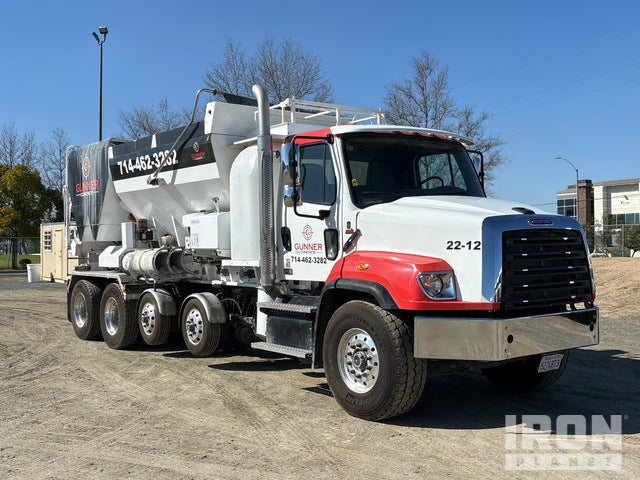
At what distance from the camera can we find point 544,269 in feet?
20.3

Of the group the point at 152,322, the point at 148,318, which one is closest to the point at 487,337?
the point at 152,322

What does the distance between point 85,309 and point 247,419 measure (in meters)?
6.48

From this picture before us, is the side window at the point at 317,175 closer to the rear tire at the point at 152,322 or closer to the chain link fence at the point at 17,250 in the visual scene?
the rear tire at the point at 152,322

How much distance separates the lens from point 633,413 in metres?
6.63

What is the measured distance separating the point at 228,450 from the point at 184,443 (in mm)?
454

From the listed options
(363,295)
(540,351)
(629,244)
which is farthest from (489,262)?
(629,244)

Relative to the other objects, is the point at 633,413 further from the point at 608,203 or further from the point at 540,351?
the point at 608,203

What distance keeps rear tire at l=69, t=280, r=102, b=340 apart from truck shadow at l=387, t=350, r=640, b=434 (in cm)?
636

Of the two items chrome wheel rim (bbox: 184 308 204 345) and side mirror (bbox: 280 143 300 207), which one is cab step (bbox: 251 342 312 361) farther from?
chrome wheel rim (bbox: 184 308 204 345)

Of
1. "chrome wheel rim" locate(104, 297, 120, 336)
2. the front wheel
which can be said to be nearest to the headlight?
the front wheel

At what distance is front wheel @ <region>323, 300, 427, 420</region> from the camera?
604 cm

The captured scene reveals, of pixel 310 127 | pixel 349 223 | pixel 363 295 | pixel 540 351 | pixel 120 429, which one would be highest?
pixel 310 127

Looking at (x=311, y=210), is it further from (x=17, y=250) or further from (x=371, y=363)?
(x=17, y=250)

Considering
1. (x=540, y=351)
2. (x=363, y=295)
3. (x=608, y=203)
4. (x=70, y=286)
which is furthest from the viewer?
(x=608, y=203)
